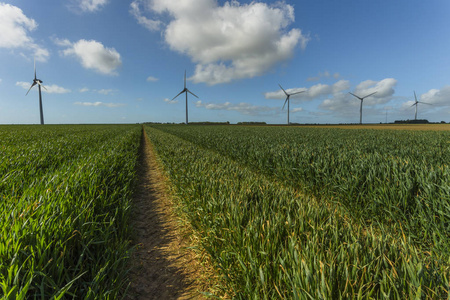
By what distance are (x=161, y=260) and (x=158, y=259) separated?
0.23ft

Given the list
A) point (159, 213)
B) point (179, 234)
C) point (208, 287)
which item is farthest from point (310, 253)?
point (159, 213)

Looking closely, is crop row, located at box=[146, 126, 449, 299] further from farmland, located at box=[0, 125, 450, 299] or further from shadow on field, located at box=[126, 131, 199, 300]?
shadow on field, located at box=[126, 131, 199, 300]

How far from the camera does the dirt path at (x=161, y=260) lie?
2912mm

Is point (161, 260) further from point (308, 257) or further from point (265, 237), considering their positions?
point (308, 257)

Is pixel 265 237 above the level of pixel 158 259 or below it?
above

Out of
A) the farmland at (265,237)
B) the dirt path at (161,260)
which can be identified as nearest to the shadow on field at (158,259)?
the dirt path at (161,260)

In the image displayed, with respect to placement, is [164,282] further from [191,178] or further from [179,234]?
[191,178]

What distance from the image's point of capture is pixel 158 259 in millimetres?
3652

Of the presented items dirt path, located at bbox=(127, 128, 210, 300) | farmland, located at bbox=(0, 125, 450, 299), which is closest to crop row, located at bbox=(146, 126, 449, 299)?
farmland, located at bbox=(0, 125, 450, 299)

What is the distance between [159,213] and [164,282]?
282cm

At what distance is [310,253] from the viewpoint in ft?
6.37

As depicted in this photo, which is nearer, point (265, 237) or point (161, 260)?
point (265, 237)

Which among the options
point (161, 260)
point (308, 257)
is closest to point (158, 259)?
point (161, 260)

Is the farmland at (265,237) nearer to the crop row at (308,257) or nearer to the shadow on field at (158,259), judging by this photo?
the crop row at (308,257)
